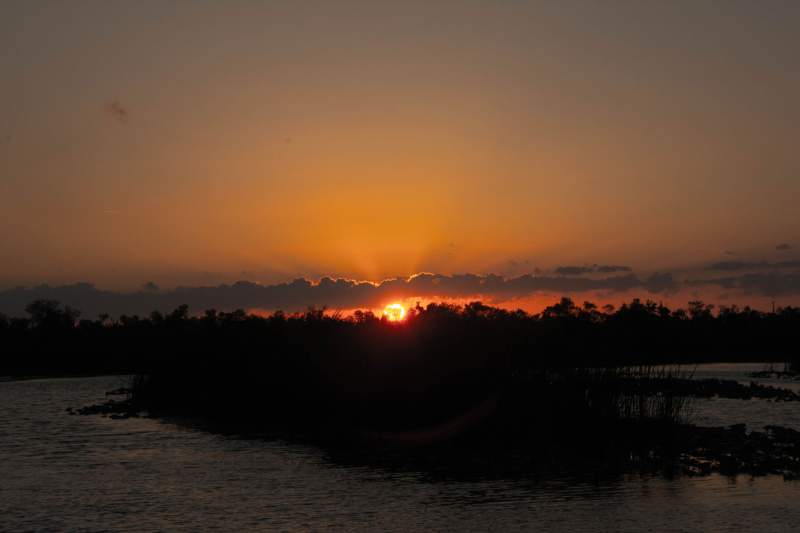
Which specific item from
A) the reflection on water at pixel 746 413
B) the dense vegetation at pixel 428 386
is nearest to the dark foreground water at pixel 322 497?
the dense vegetation at pixel 428 386

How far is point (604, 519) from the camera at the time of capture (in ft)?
70.9

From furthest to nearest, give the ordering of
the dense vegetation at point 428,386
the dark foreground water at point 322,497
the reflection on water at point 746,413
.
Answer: the reflection on water at point 746,413, the dense vegetation at point 428,386, the dark foreground water at point 322,497

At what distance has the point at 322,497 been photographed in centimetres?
2545

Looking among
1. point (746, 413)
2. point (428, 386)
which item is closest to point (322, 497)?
point (428, 386)

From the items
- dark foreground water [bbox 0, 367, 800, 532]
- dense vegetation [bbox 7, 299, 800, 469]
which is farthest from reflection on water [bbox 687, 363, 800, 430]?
dark foreground water [bbox 0, 367, 800, 532]

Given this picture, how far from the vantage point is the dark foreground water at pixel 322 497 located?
21703 millimetres

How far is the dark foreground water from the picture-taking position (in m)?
21.7

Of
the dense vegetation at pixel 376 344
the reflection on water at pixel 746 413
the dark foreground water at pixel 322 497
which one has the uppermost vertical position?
the dense vegetation at pixel 376 344

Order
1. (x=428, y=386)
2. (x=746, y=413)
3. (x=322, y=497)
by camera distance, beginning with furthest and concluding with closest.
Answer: (x=746, y=413) < (x=428, y=386) < (x=322, y=497)

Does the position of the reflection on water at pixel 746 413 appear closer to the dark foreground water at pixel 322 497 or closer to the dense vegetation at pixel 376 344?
the dense vegetation at pixel 376 344

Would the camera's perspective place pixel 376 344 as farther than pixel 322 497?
→ Yes

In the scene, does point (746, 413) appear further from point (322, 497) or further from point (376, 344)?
point (322, 497)

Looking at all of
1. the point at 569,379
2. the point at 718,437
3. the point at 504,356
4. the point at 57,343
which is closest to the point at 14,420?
the point at 504,356

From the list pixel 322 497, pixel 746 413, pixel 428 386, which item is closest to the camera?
pixel 322 497
